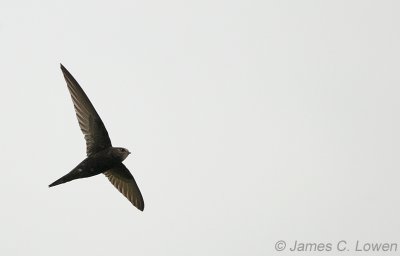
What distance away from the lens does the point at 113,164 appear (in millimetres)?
15711

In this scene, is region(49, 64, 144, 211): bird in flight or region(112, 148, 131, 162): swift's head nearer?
region(49, 64, 144, 211): bird in flight

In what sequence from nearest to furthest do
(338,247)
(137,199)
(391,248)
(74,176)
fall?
(74,176) < (137,199) < (338,247) < (391,248)

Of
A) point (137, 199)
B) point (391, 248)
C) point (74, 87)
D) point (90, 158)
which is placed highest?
point (74, 87)

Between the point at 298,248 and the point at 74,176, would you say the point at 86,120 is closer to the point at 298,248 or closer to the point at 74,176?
the point at 74,176

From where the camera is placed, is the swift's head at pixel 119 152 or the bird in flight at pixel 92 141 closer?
the bird in flight at pixel 92 141

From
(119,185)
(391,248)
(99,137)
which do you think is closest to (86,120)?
(99,137)

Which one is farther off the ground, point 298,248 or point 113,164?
point 113,164

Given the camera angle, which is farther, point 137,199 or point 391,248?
point 391,248

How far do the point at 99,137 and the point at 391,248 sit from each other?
31.6ft

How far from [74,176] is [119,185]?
1.75 m

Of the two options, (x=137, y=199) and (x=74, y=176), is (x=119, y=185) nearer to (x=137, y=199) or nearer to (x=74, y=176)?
(x=137, y=199)

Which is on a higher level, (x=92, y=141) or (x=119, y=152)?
(x=92, y=141)

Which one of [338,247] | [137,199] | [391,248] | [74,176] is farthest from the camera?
[391,248]

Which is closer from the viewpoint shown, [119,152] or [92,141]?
[119,152]
